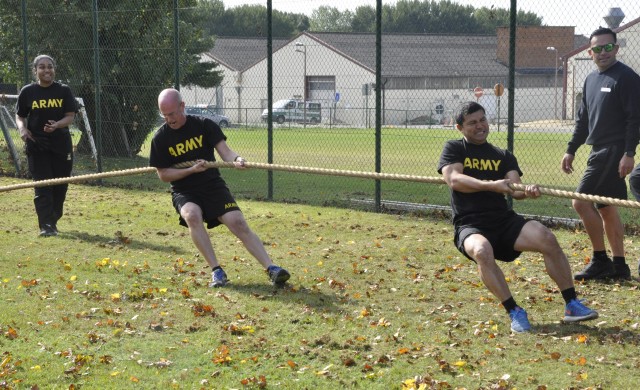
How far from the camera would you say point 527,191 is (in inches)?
250

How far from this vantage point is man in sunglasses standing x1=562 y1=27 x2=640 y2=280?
7.82m

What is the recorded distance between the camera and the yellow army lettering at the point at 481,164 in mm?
6863

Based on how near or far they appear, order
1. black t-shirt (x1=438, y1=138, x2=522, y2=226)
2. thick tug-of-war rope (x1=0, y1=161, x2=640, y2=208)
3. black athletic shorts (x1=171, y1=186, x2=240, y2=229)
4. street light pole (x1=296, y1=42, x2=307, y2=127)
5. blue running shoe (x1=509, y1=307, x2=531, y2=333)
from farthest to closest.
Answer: street light pole (x1=296, y1=42, x2=307, y2=127) → black athletic shorts (x1=171, y1=186, x2=240, y2=229) → black t-shirt (x1=438, y1=138, x2=522, y2=226) → blue running shoe (x1=509, y1=307, x2=531, y2=333) → thick tug-of-war rope (x1=0, y1=161, x2=640, y2=208)

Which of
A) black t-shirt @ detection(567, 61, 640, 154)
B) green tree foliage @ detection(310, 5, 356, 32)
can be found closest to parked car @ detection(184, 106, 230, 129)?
green tree foliage @ detection(310, 5, 356, 32)

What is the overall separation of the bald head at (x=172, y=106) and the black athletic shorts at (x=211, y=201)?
65cm

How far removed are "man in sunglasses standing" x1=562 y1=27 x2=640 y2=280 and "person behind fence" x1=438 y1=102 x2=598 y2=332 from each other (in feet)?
4.58

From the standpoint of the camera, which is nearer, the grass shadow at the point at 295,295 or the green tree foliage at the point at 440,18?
the grass shadow at the point at 295,295

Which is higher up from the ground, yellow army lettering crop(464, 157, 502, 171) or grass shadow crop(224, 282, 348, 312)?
yellow army lettering crop(464, 157, 502, 171)

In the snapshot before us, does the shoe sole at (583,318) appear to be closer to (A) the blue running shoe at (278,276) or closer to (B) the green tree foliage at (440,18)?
(A) the blue running shoe at (278,276)

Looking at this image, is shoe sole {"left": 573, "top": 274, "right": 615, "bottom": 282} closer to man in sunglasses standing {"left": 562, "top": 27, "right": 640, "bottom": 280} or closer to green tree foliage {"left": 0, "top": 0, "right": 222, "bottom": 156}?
man in sunglasses standing {"left": 562, "top": 27, "right": 640, "bottom": 280}

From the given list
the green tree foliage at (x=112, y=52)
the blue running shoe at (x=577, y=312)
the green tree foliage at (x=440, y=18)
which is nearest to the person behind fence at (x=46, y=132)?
the green tree foliage at (x=440, y=18)

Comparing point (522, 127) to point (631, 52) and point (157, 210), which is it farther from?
point (157, 210)

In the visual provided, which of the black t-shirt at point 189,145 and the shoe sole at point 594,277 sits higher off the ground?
the black t-shirt at point 189,145

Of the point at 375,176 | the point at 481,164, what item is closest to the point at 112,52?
the point at 375,176
